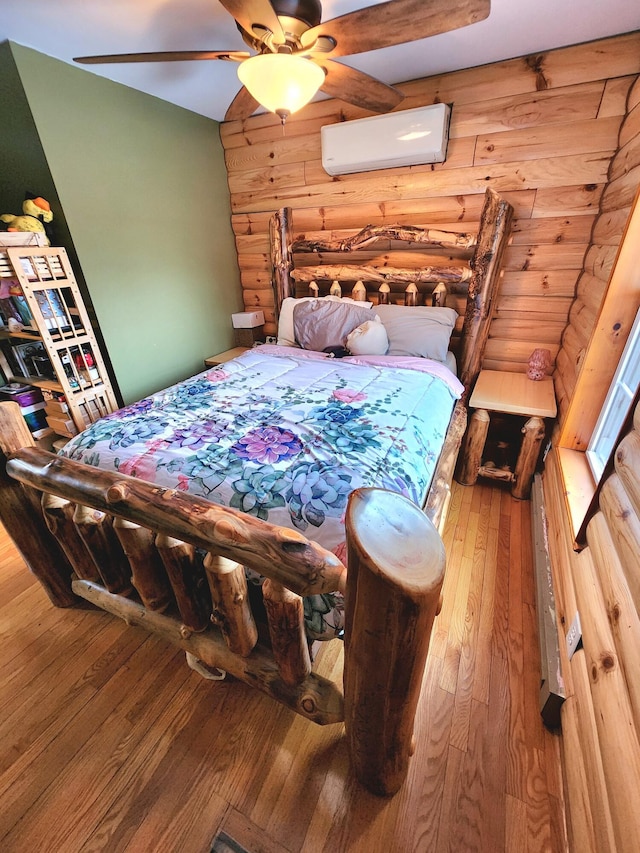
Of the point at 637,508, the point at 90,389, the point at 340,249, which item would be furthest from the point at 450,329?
the point at 90,389

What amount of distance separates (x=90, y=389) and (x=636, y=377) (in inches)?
115

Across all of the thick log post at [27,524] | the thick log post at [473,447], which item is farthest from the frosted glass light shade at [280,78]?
the thick log post at [473,447]

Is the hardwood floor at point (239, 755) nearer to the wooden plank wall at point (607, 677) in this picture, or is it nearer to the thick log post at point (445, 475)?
the wooden plank wall at point (607, 677)

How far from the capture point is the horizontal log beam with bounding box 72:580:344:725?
102cm

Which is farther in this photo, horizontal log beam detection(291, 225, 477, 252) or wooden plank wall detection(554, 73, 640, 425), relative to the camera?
horizontal log beam detection(291, 225, 477, 252)

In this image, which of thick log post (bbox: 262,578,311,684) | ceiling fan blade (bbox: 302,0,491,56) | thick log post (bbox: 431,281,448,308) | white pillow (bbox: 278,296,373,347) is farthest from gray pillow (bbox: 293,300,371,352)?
thick log post (bbox: 262,578,311,684)

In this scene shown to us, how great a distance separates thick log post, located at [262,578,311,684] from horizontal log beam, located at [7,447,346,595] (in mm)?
110

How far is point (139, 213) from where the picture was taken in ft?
7.85

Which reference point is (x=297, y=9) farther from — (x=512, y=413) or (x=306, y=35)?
(x=512, y=413)

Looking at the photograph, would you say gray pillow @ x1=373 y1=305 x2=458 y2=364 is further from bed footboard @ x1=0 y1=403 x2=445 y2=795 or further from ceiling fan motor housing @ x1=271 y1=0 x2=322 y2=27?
bed footboard @ x1=0 y1=403 x2=445 y2=795

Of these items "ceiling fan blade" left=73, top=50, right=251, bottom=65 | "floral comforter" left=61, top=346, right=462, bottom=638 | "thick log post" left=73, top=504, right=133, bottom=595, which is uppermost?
"ceiling fan blade" left=73, top=50, right=251, bottom=65

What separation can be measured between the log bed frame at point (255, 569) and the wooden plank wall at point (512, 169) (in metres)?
1.45

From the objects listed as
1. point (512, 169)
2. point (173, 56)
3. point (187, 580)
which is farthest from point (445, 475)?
point (173, 56)

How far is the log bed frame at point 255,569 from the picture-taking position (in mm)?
672
